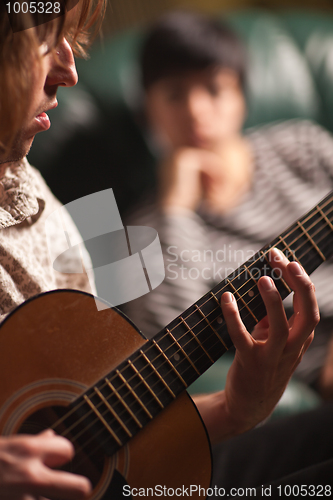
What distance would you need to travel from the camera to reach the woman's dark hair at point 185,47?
3.39ft

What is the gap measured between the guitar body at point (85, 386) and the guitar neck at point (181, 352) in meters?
0.01

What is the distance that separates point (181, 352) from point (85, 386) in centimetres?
11

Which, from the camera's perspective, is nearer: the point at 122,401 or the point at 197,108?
the point at 122,401

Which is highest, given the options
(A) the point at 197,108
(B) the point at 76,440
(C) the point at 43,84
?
(C) the point at 43,84

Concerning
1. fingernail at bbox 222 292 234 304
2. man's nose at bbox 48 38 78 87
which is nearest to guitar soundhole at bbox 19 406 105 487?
fingernail at bbox 222 292 234 304

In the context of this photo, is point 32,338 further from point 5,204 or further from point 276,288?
point 276,288

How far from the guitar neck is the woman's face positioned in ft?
2.15

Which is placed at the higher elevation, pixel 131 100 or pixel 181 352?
pixel 131 100

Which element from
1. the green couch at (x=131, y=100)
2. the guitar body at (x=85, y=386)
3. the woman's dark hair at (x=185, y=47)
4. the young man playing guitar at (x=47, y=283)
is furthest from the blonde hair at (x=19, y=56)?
the woman's dark hair at (x=185, y=47)

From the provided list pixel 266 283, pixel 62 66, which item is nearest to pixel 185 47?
pixel 62 66

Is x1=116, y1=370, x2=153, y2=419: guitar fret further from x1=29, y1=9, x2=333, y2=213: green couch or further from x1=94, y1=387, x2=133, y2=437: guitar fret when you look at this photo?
x1=29, y1=9, x2=333, y2=213: green couch

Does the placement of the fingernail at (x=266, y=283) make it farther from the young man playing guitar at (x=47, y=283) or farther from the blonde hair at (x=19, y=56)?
the blonde hair at (x=19, y=56)

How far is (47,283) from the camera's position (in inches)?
20.0

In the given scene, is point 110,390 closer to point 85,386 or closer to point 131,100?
point 85,386
